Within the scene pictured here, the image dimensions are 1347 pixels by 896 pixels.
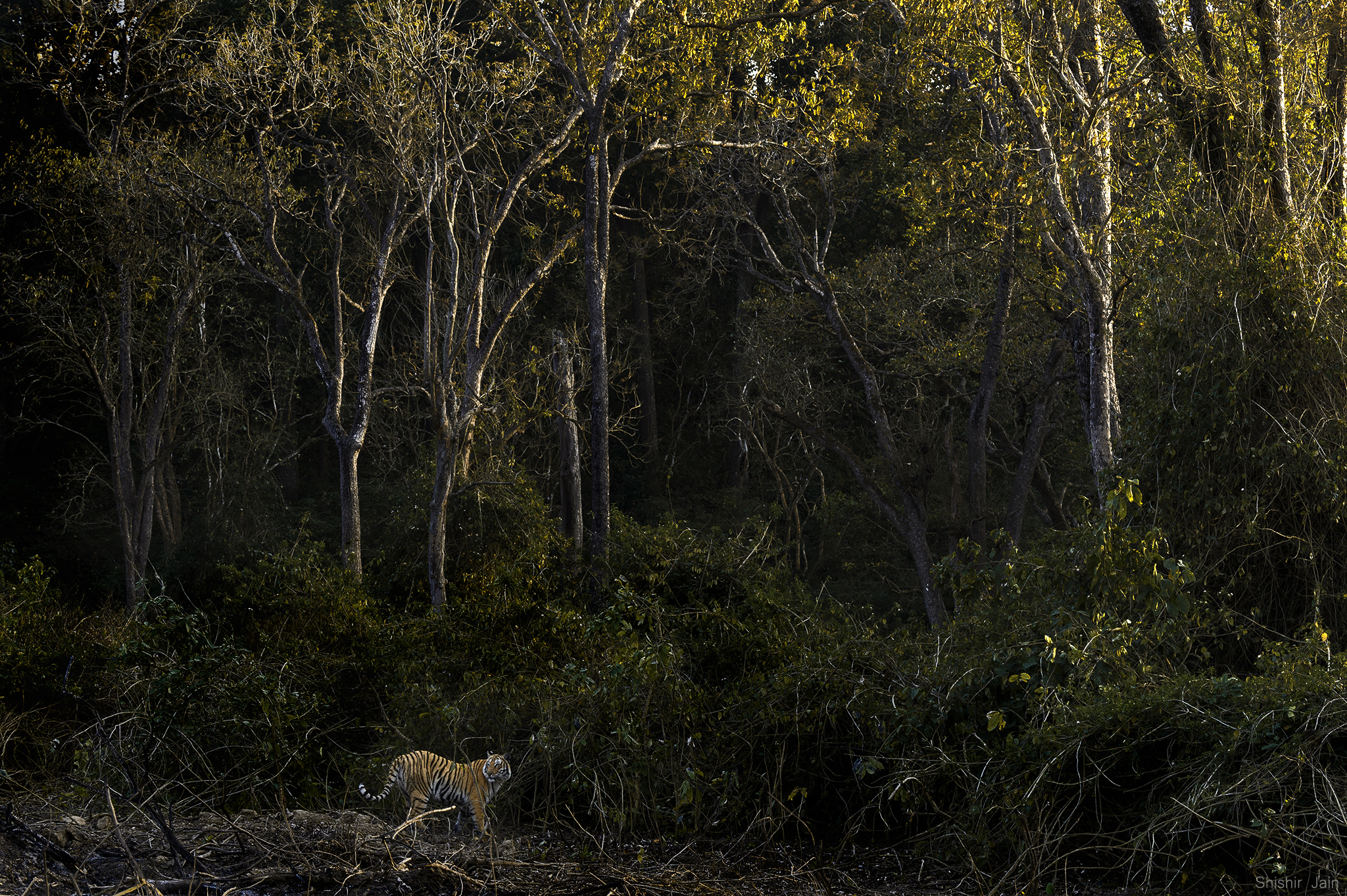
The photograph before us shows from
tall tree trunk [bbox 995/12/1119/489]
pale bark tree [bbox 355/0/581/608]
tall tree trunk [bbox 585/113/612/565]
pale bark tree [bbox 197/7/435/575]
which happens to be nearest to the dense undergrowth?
tall tree trunk [bbox 995/12/1119/489]

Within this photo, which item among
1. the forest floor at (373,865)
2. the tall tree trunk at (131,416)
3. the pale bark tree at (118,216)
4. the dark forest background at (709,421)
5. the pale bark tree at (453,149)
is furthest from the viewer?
the tall tree trunk at (131,416)

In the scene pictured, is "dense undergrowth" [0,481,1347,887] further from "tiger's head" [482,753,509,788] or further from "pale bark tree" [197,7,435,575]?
"pale bark tree" [197,7,435,575]

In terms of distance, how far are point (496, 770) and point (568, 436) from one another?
11304mm

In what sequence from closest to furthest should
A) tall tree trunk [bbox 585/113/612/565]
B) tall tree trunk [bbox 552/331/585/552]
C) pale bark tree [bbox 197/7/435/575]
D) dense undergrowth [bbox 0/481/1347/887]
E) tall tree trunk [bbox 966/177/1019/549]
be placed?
dense undergrowth [bbox 0/481/1347/887] < tall tree trunk [bbox 585/113/612/565] < tall tree trunk [bbox 966/177/1019/549] < pale bark tree [bbox 197/7/435/575] < tall tree trunk [bbox 552/331/585/552]

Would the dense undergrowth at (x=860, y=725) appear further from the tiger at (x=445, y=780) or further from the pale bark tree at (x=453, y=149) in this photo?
the pale bark tree at (x=453, y=149)

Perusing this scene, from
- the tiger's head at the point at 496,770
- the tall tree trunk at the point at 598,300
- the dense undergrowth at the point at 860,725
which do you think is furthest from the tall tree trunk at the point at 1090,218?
the tiger's head at the point at 496,770

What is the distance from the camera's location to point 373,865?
4395 mm

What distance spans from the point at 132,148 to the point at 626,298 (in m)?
13.3

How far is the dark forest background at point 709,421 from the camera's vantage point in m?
5.87

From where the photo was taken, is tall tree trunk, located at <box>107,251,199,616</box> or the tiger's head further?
tall tree trunk, located at <box>107,251,199,616</box>

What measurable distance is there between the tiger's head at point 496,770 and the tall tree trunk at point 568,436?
405 inches

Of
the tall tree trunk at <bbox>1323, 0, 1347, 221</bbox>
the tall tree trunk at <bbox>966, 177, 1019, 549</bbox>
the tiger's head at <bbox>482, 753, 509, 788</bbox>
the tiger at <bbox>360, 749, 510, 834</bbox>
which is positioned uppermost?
the tall tree trunk at <bbox>1323, 0, 1347, 221</bbox>

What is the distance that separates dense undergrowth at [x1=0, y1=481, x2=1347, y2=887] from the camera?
4594mm

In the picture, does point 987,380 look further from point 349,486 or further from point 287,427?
point 287,427
